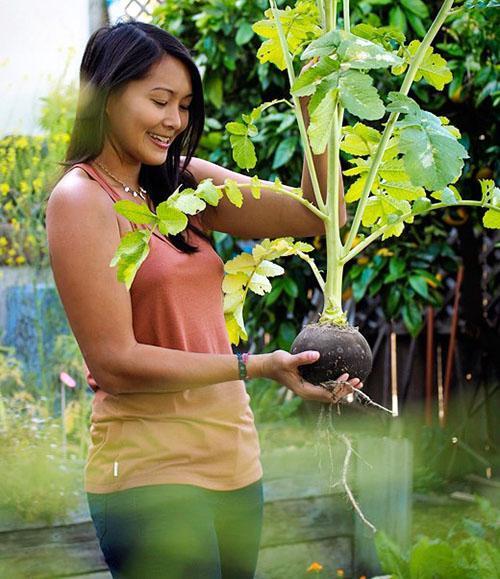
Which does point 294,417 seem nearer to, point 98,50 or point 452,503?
point 452,503

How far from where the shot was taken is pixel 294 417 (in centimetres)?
460

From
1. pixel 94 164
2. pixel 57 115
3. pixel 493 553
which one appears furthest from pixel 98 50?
pixel 57 115

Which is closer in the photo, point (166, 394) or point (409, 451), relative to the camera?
point (166, 394)

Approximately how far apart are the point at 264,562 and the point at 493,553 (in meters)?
0.73

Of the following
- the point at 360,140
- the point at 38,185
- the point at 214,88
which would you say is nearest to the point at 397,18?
the point at 214,88

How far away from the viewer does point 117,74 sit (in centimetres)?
167

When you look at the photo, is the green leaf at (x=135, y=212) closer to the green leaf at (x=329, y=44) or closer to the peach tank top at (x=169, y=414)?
the peach tank top at (x=169, y=414)

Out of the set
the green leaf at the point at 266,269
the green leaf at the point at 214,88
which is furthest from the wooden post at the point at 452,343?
the green leaf at the point at 266,269

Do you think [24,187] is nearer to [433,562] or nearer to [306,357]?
[433,562]

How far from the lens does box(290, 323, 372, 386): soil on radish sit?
4.96 feet

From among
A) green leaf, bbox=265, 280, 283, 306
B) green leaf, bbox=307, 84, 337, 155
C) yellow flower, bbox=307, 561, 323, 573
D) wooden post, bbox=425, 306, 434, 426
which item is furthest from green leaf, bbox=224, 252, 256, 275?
wooden post, bbox=425, 306, 434, 426

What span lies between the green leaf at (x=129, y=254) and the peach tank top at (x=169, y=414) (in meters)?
0.20

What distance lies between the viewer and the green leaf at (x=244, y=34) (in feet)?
11.0

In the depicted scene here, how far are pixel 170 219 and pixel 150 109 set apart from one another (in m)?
0.28
